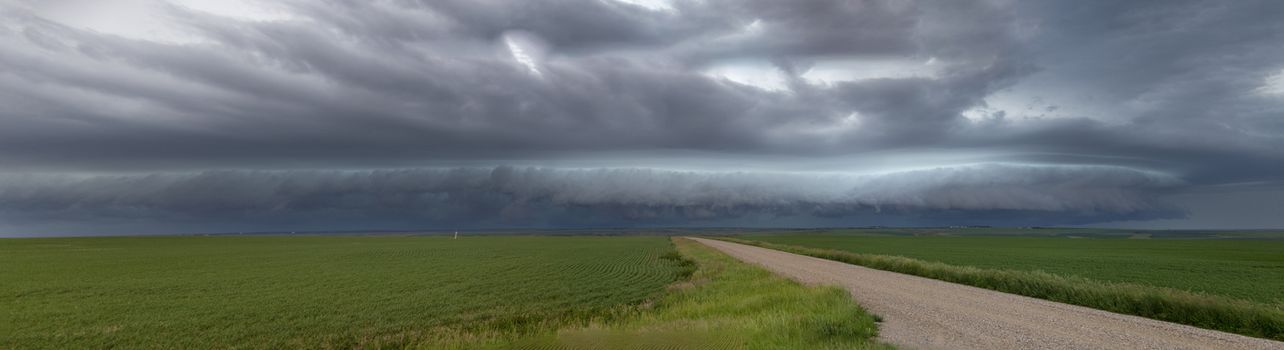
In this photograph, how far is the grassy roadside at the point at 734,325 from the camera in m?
8.86

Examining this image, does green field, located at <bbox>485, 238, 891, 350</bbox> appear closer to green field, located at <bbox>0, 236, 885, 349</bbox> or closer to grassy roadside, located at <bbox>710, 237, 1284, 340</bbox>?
green field, located at <bbox>0, 236, 885, 349</bbox>

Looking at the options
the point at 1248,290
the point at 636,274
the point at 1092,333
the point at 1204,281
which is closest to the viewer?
the point at 1092,333

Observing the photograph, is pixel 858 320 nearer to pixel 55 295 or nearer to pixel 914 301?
pixel 914 301

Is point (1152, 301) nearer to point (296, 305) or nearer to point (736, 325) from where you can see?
point (736, 325)

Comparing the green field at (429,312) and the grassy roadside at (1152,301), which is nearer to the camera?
the green field at (429,312)

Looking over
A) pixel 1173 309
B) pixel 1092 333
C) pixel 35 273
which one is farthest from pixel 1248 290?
pixel 35 273

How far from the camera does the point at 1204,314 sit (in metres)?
17.1

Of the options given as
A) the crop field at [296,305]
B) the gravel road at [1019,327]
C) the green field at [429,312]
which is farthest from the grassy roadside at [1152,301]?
the crop field at [296,305]

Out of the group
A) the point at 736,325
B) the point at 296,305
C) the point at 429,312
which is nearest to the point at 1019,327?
the point at 736,325

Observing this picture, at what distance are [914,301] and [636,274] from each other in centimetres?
2191

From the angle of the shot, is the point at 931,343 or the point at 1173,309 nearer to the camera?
the point at 931,343

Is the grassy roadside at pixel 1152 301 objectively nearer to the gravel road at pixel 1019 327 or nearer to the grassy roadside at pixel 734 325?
the gravel road at pixel 1019 327

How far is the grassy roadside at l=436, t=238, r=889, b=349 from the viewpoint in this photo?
886cm

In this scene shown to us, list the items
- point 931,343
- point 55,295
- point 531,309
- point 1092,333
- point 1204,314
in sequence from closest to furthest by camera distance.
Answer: point 931,343 → point 1092,333 → point 1204,314 → point 531,309 → point 55,295
